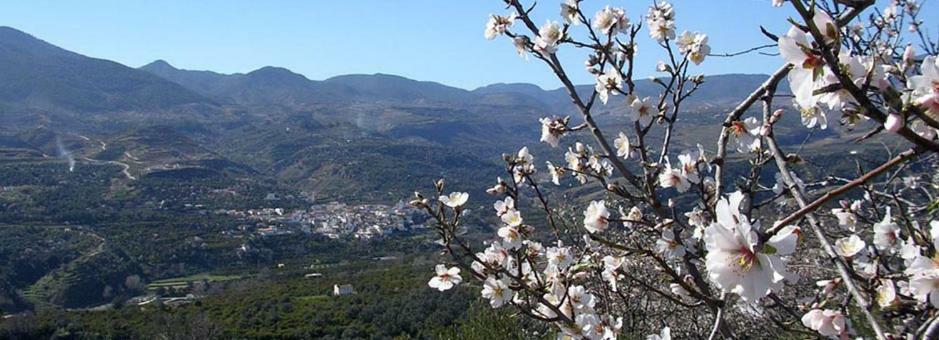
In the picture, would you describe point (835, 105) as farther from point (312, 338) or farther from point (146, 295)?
point (146, 295)

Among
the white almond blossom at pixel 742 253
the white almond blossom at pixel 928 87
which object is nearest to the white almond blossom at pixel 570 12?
the white almond blossom at pixel 742 253

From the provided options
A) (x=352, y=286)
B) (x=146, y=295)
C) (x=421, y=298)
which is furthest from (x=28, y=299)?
(x=421, y=298)

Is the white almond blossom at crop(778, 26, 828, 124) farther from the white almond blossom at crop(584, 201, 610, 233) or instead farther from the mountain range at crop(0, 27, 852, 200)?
the mountain range at crop(0, 27, 852, 200)

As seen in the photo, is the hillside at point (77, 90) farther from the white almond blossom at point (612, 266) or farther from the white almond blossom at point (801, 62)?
the white almond blossom at point (801, 62)

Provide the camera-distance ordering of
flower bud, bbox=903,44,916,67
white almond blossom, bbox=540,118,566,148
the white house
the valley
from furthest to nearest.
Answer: the white house → the valley → white almond blossom, bbox=540,118,566,148 → flower bud, bbox=903,44,916,67

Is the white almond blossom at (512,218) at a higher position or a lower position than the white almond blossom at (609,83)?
lower

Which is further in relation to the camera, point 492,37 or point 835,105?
point 492,37

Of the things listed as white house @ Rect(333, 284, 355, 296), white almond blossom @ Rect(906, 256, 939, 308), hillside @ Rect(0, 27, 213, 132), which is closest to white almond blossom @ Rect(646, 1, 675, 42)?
white almond blossom @ Rect(906, 256, 939, 308)
